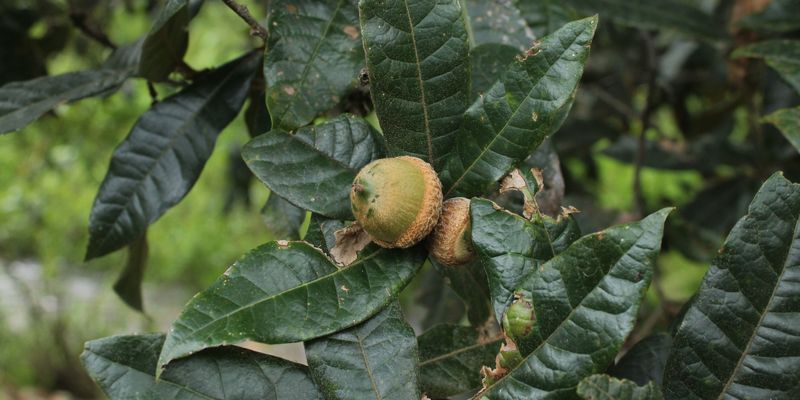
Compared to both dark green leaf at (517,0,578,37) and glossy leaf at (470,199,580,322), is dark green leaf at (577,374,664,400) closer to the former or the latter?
glossy leaf at (470,199,580,322)

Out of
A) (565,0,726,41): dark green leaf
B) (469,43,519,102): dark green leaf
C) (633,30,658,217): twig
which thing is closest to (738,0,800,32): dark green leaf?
(565,0,726,41): dark green leaf

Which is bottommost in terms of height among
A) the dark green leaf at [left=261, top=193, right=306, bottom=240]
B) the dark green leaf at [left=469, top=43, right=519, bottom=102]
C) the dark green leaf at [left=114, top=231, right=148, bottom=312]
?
the dark green leaf at [left=114, top=231, right=148, bottom=312]

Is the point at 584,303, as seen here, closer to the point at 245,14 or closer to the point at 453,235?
the point at 453,235

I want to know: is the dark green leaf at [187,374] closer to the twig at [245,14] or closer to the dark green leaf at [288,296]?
the dark green leaf at [288,296]

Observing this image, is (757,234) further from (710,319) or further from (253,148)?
(253,148)

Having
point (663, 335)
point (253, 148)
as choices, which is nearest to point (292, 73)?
point (253, 148)

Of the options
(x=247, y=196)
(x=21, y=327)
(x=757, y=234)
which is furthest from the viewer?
(x=21, y=327)

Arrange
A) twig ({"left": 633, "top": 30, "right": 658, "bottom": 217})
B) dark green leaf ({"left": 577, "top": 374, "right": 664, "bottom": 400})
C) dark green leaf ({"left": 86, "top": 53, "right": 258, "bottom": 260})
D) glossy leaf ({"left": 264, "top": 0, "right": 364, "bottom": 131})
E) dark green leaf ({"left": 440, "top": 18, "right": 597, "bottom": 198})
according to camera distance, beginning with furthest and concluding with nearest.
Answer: twig ({"left": 633, "top": 30, "right": 658, "bottom": 217}), dark green leaf ({"left": 86, "top": 53, "right": 258, "bottom": 260}), glossy leaf ({"left": 264, "top": 0, "right": 364, "bottom": 131}), dark green leaf ({"left": 440, "top": 18, "right": 597, "bottom": 198}), dark green leaf ({"left": 577, "top": 374, "right": 664, "bottom": 400})
